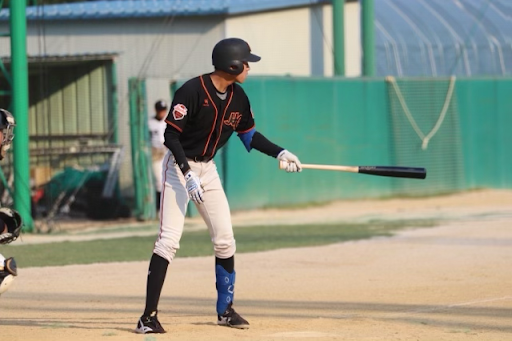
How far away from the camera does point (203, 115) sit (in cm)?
663

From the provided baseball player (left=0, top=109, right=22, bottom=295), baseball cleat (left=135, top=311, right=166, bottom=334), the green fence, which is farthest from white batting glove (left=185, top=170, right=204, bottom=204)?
the green fence

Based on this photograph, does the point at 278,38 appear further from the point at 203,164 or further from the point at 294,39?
the point at 203,164

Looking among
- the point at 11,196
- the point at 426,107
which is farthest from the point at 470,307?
the point at 426,107

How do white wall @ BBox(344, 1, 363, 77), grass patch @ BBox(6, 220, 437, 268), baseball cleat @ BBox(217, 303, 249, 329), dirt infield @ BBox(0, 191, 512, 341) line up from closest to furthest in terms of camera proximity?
dirt infield @ BBox(0, 191, 512, 341) < baseball cleat @ BBox(217, 303, 249, 329) < grass patch @ BBox(6, 220, 437, 268) < white wall @ BBox(344, 1, 363, 77)

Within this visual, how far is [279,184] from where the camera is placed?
1770cm

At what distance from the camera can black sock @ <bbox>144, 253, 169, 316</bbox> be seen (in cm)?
658

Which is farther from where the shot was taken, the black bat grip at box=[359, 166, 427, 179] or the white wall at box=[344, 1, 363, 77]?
the white wall at box=[344, 1, 363, 77]

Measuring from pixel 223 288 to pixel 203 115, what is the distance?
127 centimetres

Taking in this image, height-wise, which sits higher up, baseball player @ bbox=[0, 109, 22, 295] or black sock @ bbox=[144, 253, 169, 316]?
baseball player @ bbox=[0, 109, 22, 295]

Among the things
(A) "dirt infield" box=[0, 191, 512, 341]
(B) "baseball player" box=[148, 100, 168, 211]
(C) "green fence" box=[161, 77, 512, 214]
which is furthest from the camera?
(C) "green fence" box=[161, 77, 512, 214]

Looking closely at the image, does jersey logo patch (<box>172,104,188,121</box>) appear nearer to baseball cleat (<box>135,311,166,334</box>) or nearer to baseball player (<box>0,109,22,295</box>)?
baseball player (<box>0,109,22,295</box>)

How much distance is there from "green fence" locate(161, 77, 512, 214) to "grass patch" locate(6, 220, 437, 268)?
9.30 ft

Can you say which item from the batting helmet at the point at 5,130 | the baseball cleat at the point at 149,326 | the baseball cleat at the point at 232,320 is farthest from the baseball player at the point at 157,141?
the batting helmet at the point at 5,130

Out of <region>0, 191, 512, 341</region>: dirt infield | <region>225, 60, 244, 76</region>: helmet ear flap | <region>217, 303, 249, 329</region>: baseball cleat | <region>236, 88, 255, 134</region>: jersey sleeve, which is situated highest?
<region>225, 60, 244, 76</region>: helmet ear flap
